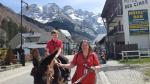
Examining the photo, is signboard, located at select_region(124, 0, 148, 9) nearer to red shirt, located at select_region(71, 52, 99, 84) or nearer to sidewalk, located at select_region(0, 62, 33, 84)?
sidewalk, located at select_region(0, 62, 33, 84)

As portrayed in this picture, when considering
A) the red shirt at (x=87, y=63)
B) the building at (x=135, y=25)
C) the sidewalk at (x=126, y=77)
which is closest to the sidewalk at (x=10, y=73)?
the sidewalk at (x=126, y=77)

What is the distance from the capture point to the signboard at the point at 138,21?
57688 millimetres

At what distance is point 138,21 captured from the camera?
5759 centimetres

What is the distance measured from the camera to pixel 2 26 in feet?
513

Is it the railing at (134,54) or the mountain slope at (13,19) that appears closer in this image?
the railing at (134,54)

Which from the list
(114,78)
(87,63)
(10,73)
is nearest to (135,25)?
(10,73)

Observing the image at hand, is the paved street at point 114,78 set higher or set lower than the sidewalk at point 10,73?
higher

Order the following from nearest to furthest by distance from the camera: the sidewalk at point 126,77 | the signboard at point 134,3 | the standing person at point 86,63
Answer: the standing person at point 86,63, the sidewalk at point 126,77, the signboard at point 134,3

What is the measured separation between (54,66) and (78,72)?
1.75ft

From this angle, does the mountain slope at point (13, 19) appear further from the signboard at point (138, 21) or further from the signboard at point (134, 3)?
the signboard at point (138, 21)

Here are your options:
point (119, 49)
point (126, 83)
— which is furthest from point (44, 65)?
point (119, 49)

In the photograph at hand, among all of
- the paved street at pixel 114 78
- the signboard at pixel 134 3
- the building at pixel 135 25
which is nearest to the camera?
the paved street at pixel 114 78

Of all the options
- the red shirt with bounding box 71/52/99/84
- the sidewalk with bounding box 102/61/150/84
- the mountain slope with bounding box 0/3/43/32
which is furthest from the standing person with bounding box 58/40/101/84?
the mountain slope with bounding box 0/3/43/32

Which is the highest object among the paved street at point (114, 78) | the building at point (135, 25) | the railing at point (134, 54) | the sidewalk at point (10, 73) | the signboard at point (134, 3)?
the signboard at point (134, 3)
